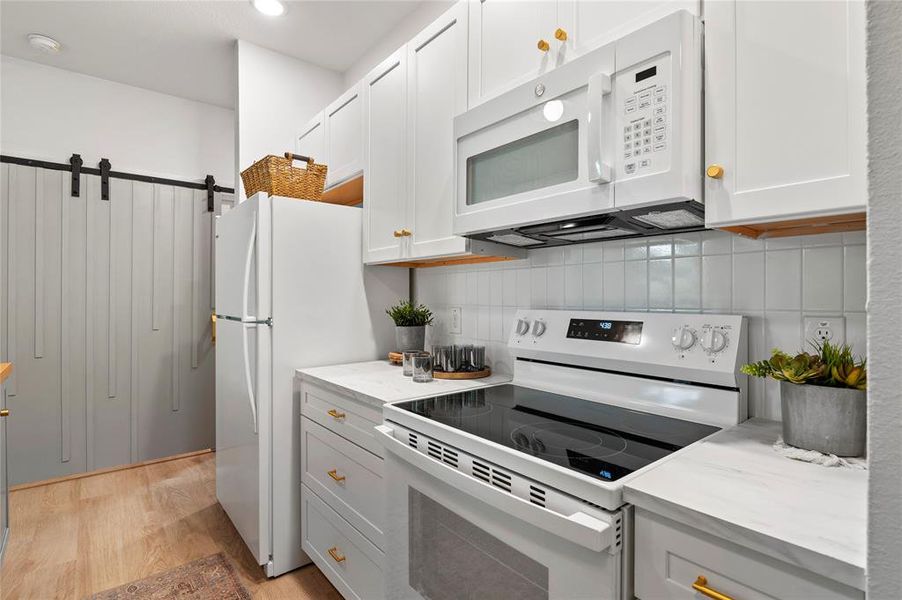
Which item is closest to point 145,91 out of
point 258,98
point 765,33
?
point 258,98

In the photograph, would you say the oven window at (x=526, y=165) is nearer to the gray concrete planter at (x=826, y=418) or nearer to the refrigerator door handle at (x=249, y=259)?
the gray concrete planter at (x=826, y=418)

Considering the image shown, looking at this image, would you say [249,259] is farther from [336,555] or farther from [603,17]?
[603,17]

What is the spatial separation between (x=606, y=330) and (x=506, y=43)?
98 centimetres

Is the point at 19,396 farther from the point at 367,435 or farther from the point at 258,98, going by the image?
the point at 367,435

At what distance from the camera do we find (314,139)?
271 centimetres

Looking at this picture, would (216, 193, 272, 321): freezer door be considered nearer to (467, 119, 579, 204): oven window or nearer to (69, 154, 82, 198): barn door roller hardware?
(467, 119, 579, 204): oven window

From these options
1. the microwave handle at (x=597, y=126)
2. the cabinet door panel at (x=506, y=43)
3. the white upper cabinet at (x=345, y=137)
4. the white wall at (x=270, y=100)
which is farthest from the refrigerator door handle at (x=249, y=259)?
the microwave handle at (x=597, y=126)

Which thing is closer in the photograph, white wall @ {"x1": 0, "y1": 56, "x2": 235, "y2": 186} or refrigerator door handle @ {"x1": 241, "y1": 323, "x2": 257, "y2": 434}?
refrigerator door handle @ {"x1": 241, "y1": 323, "x2": 257, "y2": 434}

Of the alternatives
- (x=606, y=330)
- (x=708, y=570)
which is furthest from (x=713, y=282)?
(x=708, y=570)

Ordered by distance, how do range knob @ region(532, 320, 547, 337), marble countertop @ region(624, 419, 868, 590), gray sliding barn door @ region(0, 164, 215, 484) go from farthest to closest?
gray sliding barn door @ region(0, 164, 215, 484) < range knob @ region(532, 320, 547, 337) < marble countertop @ region(624, 419, 868, 590)

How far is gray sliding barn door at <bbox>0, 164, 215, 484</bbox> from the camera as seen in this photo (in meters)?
2.90

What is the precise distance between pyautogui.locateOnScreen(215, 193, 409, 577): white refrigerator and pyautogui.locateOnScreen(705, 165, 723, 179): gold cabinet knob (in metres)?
1.59

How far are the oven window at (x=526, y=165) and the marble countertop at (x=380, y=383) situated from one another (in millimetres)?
683

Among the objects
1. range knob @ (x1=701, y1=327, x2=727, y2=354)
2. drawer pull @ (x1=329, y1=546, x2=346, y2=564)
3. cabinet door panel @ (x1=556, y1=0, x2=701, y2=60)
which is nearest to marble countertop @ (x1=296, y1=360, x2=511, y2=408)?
drawer pull @ (x1=329, y1=546, x2=346, y2=564)
